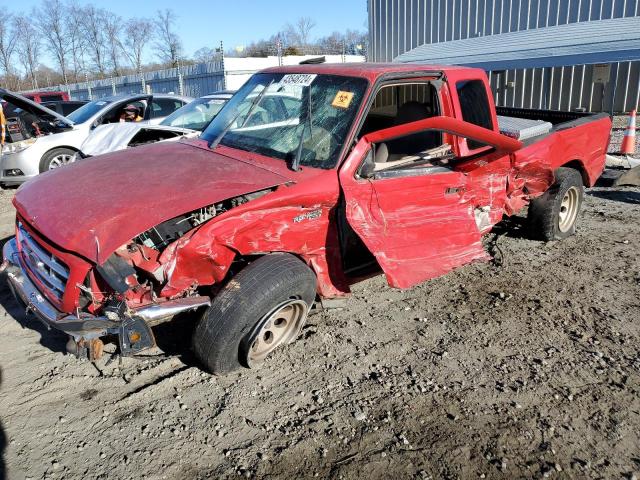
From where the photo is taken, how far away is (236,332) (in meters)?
3.08

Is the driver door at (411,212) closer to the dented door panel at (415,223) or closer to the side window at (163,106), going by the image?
the dented door panel at (415,223)

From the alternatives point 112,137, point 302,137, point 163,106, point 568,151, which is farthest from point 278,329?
point 163,106

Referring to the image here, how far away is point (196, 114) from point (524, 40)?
429 inches

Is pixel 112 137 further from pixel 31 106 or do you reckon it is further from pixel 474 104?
pixel 474 104

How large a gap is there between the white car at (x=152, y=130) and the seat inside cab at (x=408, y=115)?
261 cm

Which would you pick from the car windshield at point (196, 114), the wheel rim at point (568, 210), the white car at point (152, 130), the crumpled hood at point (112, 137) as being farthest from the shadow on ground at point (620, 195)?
the crumpled hood at point (112, 137)

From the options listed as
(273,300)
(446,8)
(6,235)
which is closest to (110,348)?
(273,300)

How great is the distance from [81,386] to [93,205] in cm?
121

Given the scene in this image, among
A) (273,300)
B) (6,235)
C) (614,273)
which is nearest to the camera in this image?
(273,300)

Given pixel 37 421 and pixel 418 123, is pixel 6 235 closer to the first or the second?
pixel 37 421

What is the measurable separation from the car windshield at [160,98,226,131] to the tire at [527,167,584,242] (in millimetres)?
5111

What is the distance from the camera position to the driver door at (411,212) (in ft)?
11.4

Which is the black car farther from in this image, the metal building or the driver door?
the driver door

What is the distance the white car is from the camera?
701 cm
